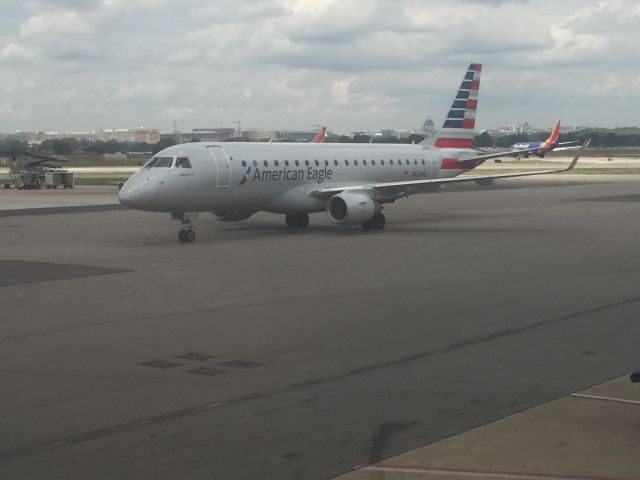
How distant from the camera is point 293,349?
1506 cm

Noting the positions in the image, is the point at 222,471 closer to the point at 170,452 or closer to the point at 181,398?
the point at 170,452

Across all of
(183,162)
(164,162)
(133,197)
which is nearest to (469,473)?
(133,197)

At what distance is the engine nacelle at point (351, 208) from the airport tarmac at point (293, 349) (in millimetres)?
2079

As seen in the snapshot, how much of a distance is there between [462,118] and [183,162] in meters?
17.2

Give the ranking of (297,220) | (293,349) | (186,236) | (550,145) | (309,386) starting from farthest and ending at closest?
1. (550,145)
2. (297,220)
3. (186,236)
4. (293,349)
5. (309,386)

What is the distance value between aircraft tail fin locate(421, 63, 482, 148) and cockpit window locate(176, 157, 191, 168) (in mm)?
15323

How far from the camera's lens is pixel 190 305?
19.2m

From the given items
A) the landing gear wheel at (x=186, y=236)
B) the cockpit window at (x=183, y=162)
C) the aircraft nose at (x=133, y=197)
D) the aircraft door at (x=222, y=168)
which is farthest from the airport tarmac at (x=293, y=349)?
the cockpit window at (x=183, y=162)

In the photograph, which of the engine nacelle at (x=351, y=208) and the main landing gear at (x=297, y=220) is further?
the main landing gear at (x=297, y=220)

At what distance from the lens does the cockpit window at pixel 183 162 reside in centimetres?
3145

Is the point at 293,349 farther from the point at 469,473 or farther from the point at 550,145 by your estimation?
the point at 550,145

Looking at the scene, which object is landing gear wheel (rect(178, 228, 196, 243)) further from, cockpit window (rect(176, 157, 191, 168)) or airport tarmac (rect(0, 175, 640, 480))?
cockpit window (rect(176, 157, 191, 168))

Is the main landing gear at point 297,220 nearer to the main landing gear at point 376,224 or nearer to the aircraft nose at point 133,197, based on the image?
the main landing gear at point 376,224

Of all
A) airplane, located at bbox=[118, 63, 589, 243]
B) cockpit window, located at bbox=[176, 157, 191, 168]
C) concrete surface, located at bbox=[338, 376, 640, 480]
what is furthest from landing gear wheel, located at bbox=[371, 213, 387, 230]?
concrete surface, located at bbox=[338, 376, 640, 480]
